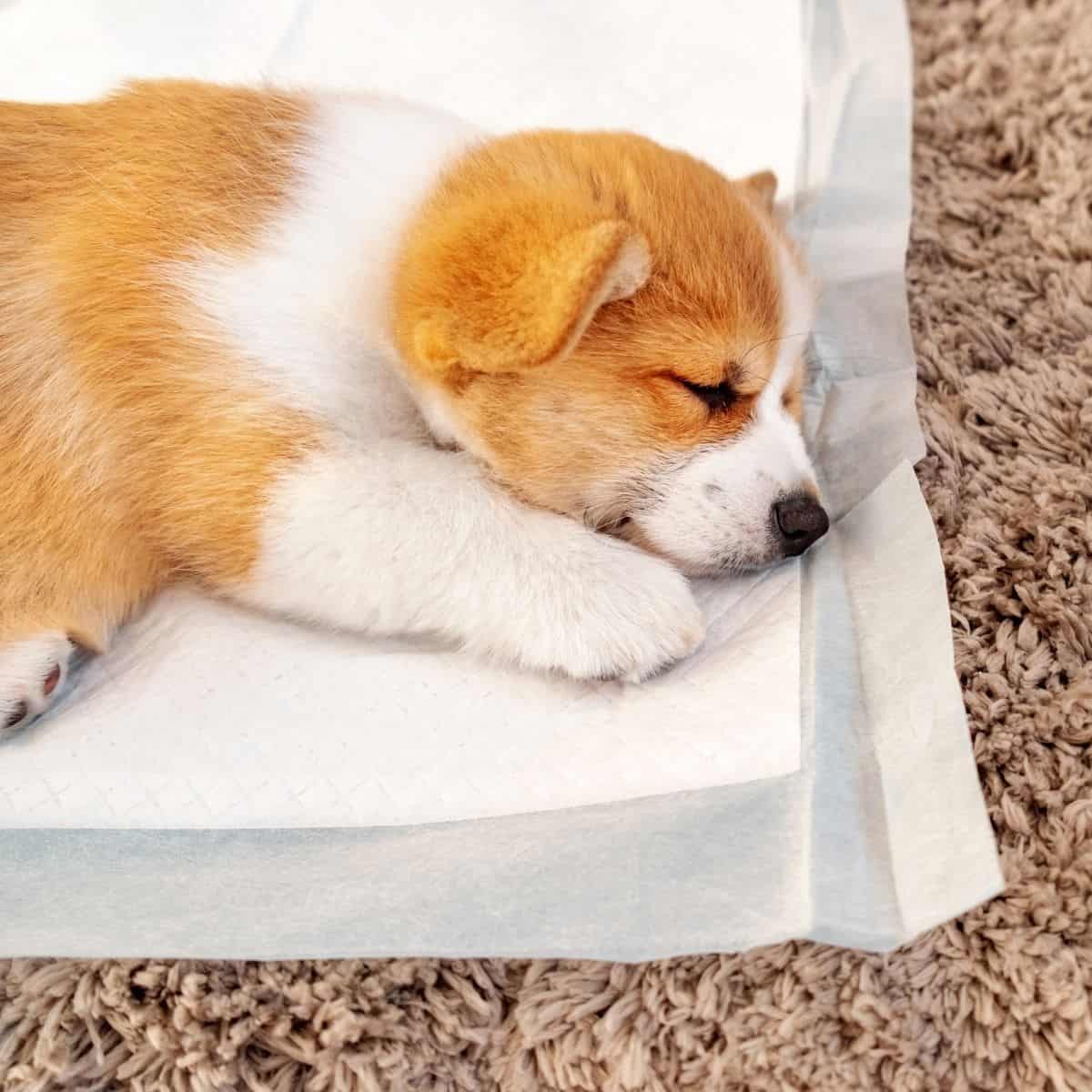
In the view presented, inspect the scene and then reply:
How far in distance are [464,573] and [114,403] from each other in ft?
1.79

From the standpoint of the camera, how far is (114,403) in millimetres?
1604

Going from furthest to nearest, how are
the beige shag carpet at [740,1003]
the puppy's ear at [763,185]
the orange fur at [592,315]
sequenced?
the puppy's ear at [763,185], the orange fur at [592,315], the beige shag carpet at [740,1003]

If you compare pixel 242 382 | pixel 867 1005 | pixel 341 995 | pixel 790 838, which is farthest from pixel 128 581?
pixel 867 1005

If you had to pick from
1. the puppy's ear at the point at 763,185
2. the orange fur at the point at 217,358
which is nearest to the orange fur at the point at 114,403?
the orange fur at the point at 217,358

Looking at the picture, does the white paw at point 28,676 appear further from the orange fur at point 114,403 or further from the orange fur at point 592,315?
the orange fur at point 592,315

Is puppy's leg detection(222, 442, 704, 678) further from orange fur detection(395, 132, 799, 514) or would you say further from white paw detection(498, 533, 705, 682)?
orange fur detection(395, 132, 799, 514)

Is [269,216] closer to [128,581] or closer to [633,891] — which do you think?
[128,581]

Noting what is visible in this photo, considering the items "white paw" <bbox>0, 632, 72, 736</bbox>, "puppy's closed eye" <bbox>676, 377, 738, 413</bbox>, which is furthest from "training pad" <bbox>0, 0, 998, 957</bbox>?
"puppy's closed eye" <bbox>676, 377, 738, 413</bbox>

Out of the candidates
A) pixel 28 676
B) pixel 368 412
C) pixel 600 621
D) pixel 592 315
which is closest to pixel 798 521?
pixel 600 621

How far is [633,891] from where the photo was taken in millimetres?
1384

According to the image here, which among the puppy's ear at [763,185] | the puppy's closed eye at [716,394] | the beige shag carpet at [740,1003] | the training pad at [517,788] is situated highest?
the puppy's ear at [763,185]

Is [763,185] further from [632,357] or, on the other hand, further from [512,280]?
[512,280]

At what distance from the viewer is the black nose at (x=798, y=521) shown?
1.63m

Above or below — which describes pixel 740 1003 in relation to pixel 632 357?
below
